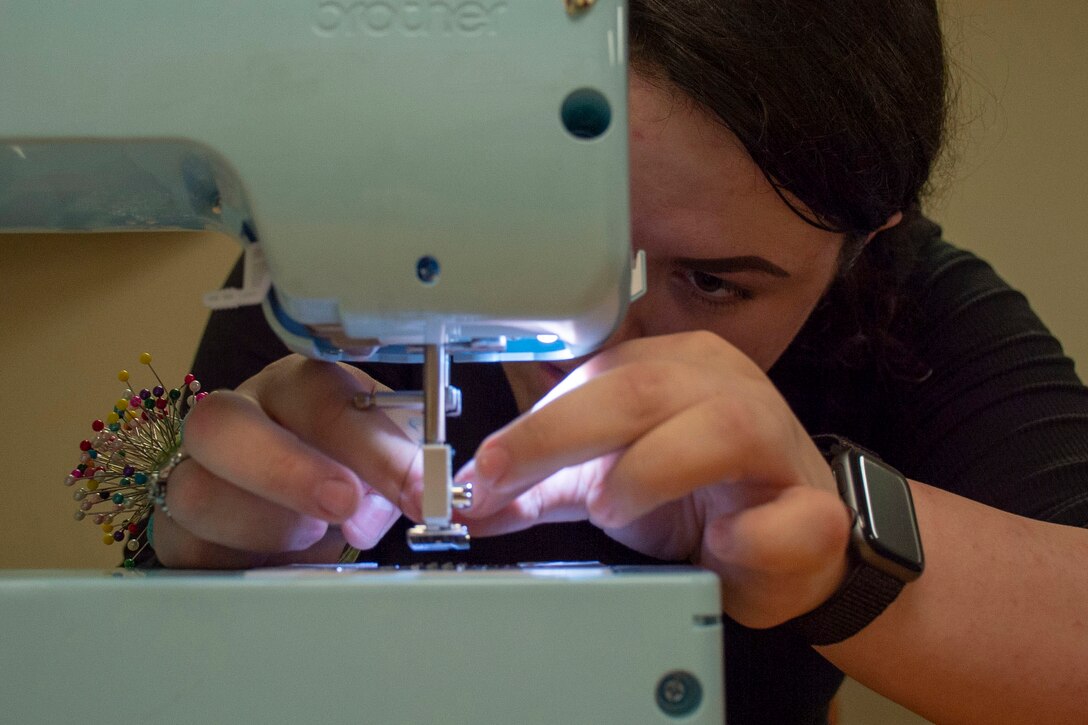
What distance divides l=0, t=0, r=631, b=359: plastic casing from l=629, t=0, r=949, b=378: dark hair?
0.20 metres

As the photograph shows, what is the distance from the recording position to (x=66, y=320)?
1.34 metres

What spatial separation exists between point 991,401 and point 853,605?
524mm

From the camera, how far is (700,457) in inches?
19.0

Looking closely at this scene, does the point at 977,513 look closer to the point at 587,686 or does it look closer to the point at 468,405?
the point at 587,686

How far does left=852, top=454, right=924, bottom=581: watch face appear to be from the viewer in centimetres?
58

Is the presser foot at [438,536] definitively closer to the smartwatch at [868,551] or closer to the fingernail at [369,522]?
the fingernail at [369,522]

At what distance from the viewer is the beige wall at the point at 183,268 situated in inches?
52.5

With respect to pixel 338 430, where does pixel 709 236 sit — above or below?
above

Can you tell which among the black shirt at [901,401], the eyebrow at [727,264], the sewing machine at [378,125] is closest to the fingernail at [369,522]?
the sewing machine at [378,125]

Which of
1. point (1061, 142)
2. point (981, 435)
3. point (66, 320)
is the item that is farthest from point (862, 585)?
point (1061, 142)

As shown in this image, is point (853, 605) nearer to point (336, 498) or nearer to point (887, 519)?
point (887, 519)

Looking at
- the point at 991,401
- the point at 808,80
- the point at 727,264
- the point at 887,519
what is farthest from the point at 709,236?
the point at 991,401

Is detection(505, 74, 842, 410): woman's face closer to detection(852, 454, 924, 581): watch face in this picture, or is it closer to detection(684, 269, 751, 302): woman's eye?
detection(684, 269, 751, 302): woman's eye

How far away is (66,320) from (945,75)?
1.24m
